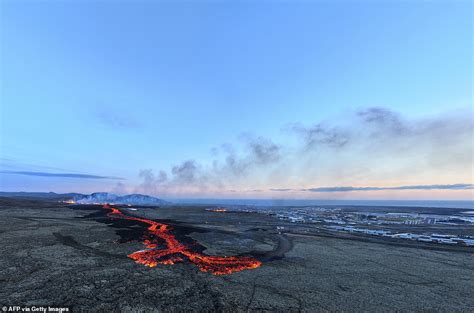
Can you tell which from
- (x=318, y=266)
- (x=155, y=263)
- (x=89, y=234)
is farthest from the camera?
(x=89, y=234)

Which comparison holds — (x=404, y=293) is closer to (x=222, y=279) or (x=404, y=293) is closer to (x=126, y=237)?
(x=222, y=279)

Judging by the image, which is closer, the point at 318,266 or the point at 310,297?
the point at 310,297

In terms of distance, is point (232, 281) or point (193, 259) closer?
point (232, 281)

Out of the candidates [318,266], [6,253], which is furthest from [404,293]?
[6,253]

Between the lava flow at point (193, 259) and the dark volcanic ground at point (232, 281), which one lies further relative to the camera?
the lava flow at point (193, 259)

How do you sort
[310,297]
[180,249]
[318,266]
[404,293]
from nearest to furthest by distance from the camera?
[310,297] → [404,293] → [318,266] → [180,249]

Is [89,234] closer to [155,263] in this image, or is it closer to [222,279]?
[155,263]

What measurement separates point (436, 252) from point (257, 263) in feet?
86.9

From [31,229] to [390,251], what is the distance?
51.1 metres

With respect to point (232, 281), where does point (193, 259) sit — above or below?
below

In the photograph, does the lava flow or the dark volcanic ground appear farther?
the lava flow

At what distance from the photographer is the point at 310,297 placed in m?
15.3

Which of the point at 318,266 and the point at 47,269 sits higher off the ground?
the point at 47,269

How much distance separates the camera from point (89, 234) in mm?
32781
